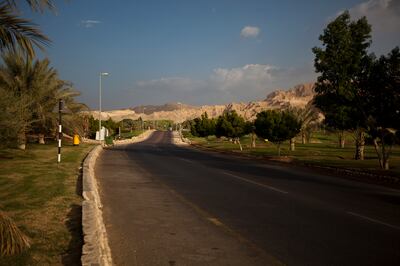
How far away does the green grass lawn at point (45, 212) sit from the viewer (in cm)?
556

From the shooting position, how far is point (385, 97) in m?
21.6

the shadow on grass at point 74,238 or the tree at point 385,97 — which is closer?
the shadow on grass at point 74,238

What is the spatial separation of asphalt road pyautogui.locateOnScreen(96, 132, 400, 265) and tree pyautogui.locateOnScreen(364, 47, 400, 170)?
708cm

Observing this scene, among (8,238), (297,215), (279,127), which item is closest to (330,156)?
(279,127)

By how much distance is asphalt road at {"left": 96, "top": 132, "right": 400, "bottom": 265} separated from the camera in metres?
6.27

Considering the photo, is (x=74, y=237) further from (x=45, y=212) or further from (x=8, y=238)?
(x=45, y=212)

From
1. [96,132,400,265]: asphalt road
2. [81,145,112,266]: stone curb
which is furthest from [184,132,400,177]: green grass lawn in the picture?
[81,145,112,266]: stone curb

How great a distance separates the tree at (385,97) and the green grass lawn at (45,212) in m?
16.1

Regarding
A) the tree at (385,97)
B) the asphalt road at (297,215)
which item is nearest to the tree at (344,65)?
the tree at (385,97)

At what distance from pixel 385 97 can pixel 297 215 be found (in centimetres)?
1528

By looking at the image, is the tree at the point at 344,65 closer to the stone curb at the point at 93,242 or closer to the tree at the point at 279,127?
the tree at the point at 279,127

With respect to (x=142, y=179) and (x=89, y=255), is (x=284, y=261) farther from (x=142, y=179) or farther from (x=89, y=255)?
(x=142, y=179)

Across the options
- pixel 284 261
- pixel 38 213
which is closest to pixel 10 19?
pixel 38 213

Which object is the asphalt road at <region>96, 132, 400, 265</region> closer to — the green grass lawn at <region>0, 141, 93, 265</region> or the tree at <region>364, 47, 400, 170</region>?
the green grass lawn at <region>0, 141, 93, 265</region>
